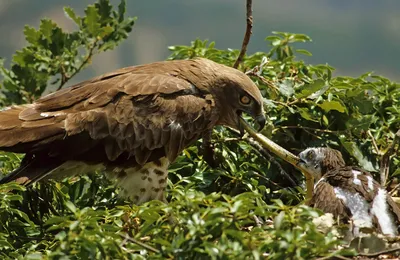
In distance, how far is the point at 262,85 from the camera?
6.52m

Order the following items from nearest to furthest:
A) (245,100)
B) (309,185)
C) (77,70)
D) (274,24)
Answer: (309,185)
(245,100)
(77,70)
(274,24)

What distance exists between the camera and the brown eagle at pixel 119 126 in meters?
5.45

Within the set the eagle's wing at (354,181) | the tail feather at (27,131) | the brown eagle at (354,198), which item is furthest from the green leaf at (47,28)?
the eagle's wing at (354,181)

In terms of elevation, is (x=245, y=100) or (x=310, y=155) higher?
(x=245, y=100)

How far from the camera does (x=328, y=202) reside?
5.25 m

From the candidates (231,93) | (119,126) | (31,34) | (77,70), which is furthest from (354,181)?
(31,34)

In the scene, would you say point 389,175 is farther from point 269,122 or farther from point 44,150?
point 44,150

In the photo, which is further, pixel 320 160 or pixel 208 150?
pixel 208 150

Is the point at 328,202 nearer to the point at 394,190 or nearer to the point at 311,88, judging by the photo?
the point at 394,190

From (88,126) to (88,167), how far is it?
281mm

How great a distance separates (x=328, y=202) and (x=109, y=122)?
131 cm

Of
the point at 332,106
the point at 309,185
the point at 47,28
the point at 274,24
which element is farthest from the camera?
the point at 274,24

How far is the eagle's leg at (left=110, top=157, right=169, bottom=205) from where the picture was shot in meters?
5.71

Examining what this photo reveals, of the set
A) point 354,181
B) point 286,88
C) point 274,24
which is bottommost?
point 274,24
